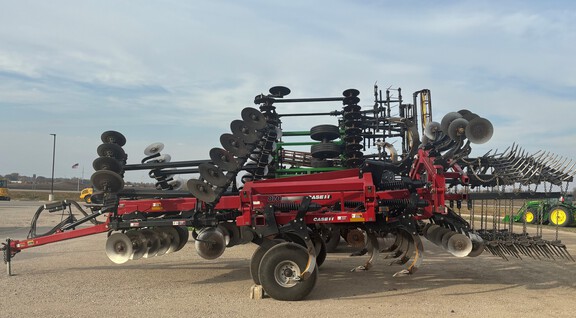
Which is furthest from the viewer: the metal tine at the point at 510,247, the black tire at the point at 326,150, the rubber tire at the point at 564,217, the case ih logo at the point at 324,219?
the rubber tire at the point at 564,217

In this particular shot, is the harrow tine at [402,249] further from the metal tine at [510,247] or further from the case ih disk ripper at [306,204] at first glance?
the metal tine at [510,247]

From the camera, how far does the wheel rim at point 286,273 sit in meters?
6.20

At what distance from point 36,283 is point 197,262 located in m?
3.13

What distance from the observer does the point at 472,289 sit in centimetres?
690

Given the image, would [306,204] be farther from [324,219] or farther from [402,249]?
[402,249]

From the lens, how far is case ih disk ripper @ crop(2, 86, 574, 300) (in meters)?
6.62

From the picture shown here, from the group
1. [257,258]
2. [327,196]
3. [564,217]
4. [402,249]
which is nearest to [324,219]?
[327,196]

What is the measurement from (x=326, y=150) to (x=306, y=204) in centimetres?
307

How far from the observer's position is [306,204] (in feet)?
21.6

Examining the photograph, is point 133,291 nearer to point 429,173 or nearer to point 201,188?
point 201,188

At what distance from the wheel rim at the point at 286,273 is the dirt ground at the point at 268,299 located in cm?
28

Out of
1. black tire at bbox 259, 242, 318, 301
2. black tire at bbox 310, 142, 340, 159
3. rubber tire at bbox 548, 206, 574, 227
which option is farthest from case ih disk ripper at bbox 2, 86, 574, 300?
rubber tire at bbox 548, 206, 574, 227

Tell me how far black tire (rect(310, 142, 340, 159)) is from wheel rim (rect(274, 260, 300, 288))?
3.69 metres

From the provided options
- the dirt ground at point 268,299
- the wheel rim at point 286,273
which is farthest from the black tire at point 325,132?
the wheel rim at point 286,273
